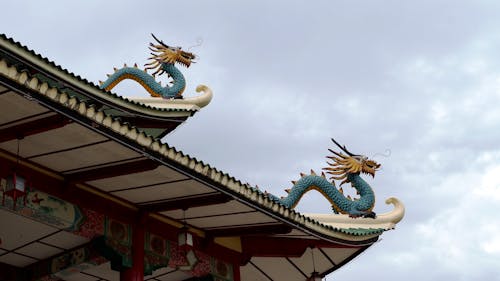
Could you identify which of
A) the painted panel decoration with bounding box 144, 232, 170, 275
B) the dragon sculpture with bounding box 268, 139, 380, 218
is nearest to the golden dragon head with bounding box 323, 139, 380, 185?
the dragon sculpture with bounding box 268, 139, 380, 218

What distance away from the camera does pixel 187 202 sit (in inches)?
448

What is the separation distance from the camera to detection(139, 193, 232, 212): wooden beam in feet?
36.5

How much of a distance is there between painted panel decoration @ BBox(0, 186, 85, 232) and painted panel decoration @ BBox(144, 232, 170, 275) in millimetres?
1333

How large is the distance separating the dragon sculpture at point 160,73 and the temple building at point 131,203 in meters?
0.66

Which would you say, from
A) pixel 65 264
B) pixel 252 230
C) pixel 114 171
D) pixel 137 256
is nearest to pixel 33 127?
pixel 114 171

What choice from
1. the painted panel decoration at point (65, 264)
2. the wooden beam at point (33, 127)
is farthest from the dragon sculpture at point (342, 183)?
the wooden beam at point (33, 127)

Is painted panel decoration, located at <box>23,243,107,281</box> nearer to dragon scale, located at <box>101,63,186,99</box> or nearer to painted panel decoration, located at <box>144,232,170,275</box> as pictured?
painted panel decoration, located at <box>144,232,170,275</box>

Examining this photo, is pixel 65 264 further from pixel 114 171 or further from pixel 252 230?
pixel 252 230

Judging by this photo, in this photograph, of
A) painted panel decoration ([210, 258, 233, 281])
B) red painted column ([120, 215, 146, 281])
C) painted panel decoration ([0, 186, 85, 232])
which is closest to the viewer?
painted panel decoration ([0, 186, 85, 232])

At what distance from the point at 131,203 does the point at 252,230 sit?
2.10 m

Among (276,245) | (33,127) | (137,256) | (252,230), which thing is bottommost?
(137,256)

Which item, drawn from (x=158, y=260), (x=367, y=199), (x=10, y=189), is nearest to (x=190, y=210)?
(x=158, y=260)

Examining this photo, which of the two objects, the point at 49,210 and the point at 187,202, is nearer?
the point at 49,210

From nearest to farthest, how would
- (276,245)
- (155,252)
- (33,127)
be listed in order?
1. (33,127)
2. (155,252)
3. (276,245)
